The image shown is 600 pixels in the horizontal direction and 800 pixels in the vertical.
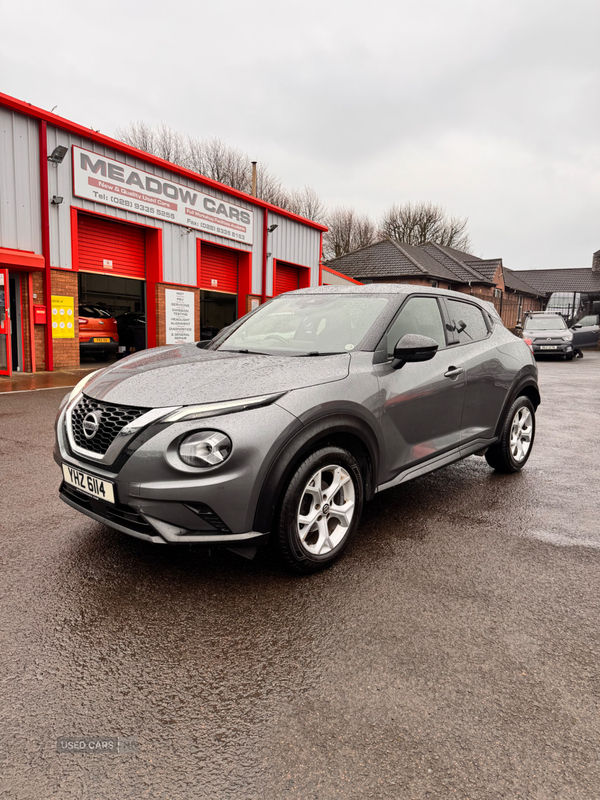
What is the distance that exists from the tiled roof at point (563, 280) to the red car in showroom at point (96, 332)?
161 feet

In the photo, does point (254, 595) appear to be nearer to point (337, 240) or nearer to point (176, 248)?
point (176, 248)

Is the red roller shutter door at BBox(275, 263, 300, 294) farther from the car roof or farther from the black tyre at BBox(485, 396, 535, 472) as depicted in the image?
the car roof

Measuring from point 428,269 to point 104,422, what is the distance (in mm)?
34879

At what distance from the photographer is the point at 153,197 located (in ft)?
51.3

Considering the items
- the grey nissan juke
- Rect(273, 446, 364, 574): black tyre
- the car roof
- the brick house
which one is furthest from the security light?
the brick house

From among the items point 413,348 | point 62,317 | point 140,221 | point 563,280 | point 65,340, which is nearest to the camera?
point 413,348

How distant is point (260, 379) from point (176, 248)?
1490cm

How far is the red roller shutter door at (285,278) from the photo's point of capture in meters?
21.8

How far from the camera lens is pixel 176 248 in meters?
16.6

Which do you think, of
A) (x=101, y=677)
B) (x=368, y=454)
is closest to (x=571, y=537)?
(x=368, y=454)

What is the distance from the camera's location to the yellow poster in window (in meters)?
13.1

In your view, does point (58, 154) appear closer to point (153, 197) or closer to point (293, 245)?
point (153, 197)

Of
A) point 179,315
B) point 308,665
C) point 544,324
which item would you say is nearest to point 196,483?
point 308,665

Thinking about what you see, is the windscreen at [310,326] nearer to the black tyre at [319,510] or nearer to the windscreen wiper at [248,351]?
the windscreen wiper at [248,351]
